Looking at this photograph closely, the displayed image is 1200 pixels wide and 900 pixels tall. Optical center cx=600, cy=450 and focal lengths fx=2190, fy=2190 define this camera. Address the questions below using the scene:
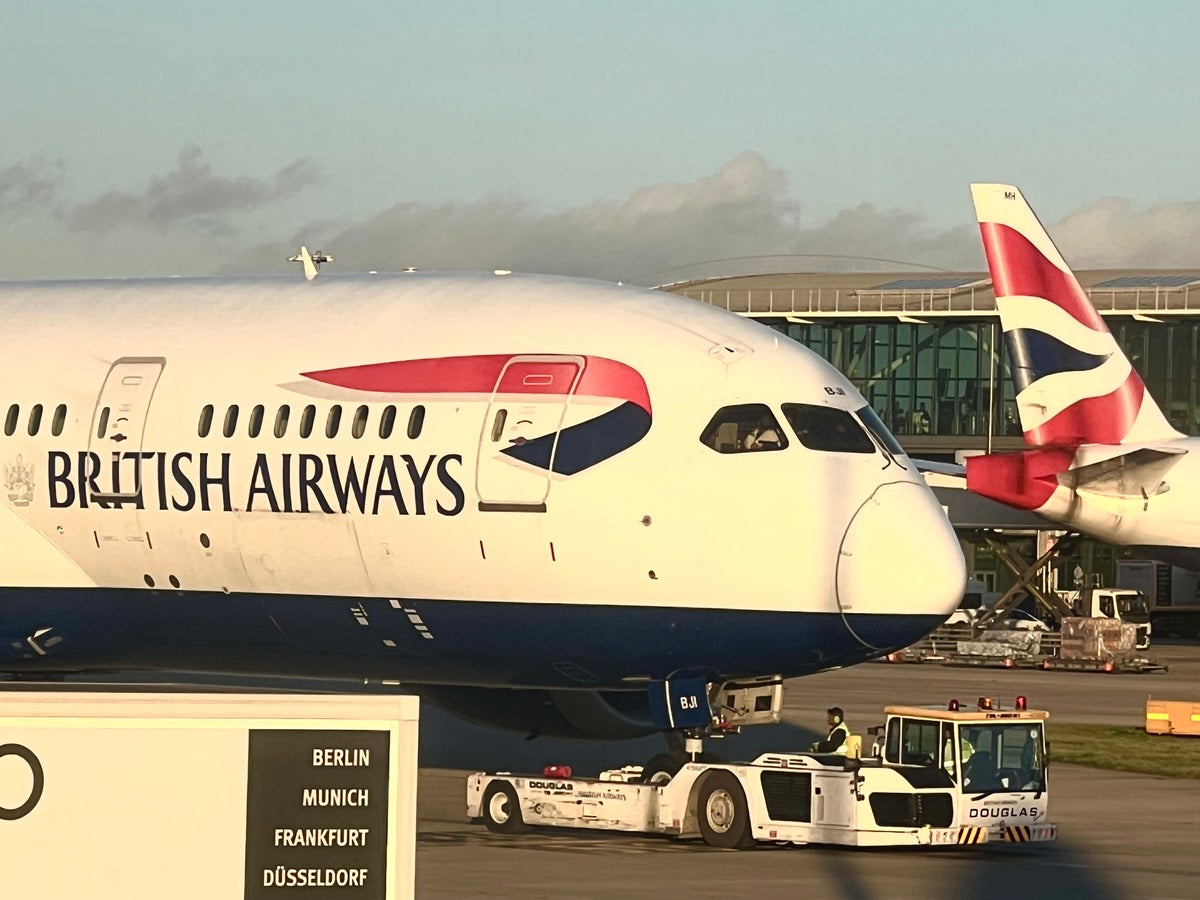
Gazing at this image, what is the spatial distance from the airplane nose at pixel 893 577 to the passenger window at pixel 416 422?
4.74 m

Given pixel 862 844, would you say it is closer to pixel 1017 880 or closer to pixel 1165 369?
pixel 1017 880

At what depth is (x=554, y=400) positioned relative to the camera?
23.0 metres

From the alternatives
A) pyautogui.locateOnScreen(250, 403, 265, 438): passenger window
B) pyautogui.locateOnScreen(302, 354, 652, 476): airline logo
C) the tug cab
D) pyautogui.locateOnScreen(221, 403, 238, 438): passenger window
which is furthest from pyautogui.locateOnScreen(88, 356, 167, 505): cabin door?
the tug cab

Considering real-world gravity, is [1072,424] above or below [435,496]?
above

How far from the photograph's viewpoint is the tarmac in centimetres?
1986

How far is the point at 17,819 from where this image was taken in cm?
845

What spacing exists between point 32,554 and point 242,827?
688 inches

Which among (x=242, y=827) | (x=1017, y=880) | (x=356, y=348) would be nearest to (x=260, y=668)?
(x=356, y=348)

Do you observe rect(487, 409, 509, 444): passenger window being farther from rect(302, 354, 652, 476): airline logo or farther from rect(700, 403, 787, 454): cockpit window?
rect(700, 403, 787, 454): cockpit window

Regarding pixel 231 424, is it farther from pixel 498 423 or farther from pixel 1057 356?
pixel 1057 356

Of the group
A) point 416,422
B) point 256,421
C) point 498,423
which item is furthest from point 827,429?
point 256,421

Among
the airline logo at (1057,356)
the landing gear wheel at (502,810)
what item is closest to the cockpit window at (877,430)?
the landing gear wheel at (502,810)

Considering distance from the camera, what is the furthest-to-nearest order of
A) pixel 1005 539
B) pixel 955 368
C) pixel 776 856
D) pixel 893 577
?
pixel 955 368, pixel 1005 539, pixel 776 856, pixel 893 577

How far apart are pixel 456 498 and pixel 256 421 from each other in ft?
9.06
